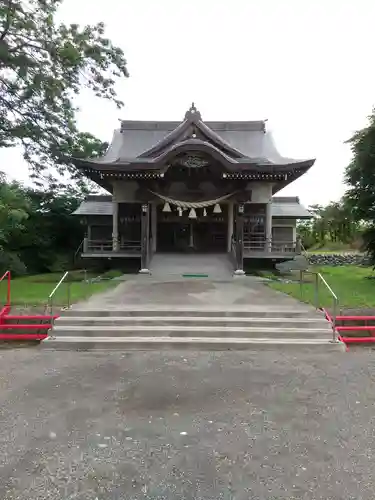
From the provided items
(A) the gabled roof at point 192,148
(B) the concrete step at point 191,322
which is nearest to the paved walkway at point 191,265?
(A) the gabled roof at point 192,148

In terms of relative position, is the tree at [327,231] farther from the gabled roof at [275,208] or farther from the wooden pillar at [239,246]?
the wooden pillar at [239,246]

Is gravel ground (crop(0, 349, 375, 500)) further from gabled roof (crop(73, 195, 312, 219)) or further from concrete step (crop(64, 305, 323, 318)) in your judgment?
gabled roof (crop(73, 195, 312, 219))

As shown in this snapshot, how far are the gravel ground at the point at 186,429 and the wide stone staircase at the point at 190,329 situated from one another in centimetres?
60

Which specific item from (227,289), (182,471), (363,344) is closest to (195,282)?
(227,289)

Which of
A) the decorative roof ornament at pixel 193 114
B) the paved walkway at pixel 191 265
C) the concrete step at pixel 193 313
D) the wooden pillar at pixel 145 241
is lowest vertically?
the concrete step at pixel 193 313

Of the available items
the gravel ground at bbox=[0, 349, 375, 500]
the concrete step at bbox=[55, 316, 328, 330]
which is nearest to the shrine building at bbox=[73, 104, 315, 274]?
the concrete step at bbox=[55, 316, 328, 330]

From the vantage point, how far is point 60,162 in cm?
1767

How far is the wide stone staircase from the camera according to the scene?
5855mm

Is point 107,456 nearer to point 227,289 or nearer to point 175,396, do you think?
point 175,396

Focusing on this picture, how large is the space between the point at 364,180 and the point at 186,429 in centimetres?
1250

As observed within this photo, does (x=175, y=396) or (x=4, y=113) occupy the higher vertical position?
(x=4, y=113)

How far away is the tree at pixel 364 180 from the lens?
12594mm

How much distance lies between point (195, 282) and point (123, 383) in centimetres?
751

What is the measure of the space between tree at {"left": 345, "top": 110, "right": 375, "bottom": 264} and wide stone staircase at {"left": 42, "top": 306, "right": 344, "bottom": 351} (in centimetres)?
806
